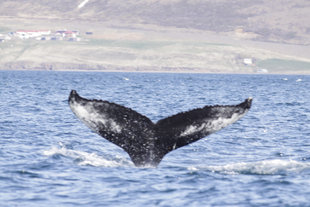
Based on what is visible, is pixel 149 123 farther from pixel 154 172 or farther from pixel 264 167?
pixel 264 167

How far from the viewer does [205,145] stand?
58.1 feet

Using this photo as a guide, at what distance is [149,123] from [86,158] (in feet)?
15.7

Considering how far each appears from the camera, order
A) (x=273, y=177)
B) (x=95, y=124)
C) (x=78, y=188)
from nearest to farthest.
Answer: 1. (x=95, y=124)
2. (x=78, y=188)
3. (x=273, y=177)

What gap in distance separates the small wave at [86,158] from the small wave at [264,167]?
69.4 inches

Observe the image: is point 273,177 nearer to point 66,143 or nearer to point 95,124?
point 95,124

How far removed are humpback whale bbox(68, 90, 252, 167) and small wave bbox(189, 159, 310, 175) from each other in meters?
3.05

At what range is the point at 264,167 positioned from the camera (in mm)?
13172

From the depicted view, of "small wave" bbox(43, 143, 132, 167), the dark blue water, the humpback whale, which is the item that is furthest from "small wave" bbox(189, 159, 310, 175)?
the humpback whale

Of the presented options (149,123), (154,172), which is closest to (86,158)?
(154,172)

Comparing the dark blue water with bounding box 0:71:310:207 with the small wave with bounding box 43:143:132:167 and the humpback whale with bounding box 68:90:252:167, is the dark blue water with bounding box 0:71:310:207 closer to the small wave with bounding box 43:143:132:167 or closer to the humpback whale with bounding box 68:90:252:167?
the small wave with bounding box 43:143:132:167

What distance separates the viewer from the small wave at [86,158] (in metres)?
13.5

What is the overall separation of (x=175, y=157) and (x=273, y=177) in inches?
144

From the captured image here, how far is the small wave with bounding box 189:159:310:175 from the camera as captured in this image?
12641 mm

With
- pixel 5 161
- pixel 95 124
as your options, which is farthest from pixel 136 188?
pixel 5 161
